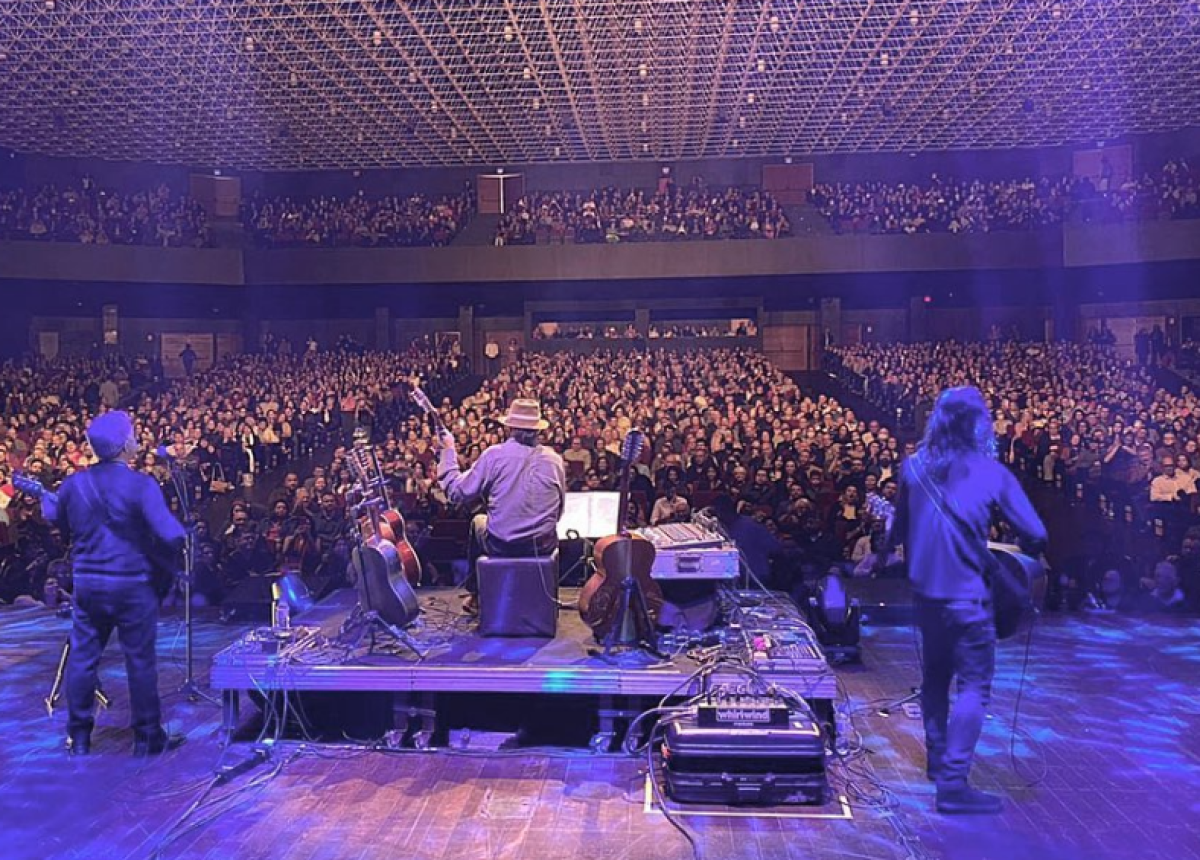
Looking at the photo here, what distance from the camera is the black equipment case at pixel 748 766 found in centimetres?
405

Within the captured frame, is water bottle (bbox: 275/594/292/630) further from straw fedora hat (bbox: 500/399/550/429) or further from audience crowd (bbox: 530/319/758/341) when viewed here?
audience crowd (bbox: 530/319/758/341)

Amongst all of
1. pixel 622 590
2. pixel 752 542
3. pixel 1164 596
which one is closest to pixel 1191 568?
pixel 1164 596

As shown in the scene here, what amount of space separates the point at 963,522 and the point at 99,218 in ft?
65.1

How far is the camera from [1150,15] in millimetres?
14766

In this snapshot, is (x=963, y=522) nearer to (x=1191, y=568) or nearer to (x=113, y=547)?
(x=113, y=547)

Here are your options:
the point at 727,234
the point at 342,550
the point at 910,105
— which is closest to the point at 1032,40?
the point at 910,105

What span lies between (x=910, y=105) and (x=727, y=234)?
156 inches

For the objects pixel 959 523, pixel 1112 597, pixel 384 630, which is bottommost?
pixel 1112 597

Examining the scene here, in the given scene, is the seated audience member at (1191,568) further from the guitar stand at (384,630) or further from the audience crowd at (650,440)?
the guitar stand at (384,630)

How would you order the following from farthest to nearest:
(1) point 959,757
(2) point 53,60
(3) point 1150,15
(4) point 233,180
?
1. (4) point 233,180
2. (2) point 53,60
3. (3) point 1150,15
4. (1) point 959,757

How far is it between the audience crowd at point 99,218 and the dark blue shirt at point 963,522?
62.4 ft

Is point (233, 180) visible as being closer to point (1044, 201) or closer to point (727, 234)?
point (727, 234)

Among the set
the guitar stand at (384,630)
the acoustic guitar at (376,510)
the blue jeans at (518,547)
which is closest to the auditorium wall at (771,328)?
the acoustic guitar at (376,510)

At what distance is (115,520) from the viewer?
441cm
